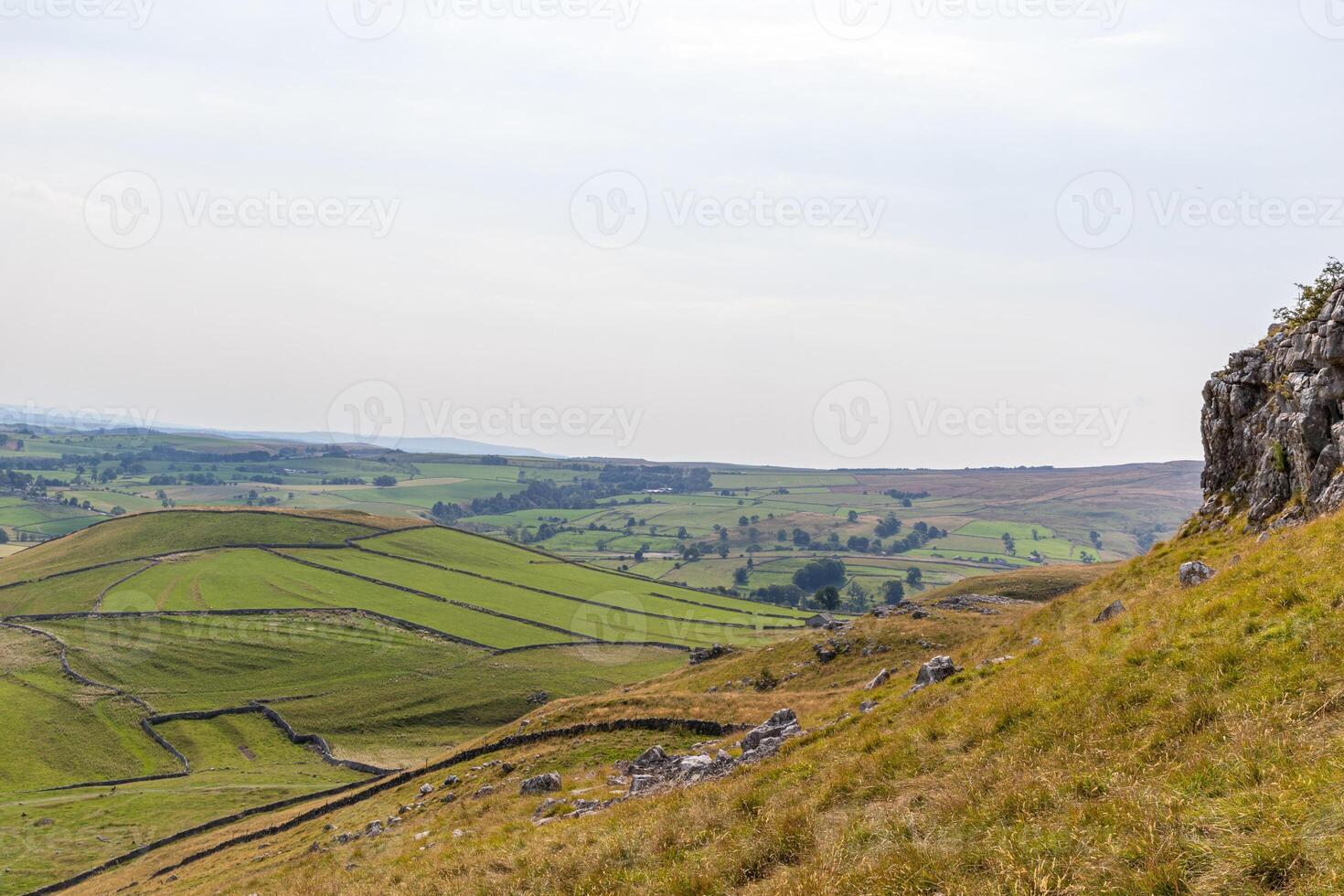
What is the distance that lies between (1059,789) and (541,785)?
2333 cm

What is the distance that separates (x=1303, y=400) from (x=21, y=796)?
9689 cm

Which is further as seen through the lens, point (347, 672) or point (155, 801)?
point (347, 672)

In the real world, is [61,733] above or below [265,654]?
below

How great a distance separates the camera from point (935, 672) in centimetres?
2567

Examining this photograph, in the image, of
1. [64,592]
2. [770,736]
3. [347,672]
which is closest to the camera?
[770,736]

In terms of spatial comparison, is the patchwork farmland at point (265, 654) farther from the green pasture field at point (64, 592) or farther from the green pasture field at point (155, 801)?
the green pasture field at point (64, 592)

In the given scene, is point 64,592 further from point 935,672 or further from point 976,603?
point 935,672

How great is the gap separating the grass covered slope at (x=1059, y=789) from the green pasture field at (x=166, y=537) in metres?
159

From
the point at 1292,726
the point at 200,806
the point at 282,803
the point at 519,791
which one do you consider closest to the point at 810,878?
the point at 1292,726

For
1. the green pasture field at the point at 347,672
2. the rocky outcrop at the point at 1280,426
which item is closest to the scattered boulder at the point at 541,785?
the rocky outcrop at the point at 1280,426

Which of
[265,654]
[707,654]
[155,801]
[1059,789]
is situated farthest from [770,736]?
[265,654]

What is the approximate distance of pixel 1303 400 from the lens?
27.5 meters

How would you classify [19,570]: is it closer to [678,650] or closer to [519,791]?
[678,650]

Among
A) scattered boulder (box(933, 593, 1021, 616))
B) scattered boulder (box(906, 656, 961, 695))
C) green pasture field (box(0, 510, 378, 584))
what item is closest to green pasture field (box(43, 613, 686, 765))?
green pasture field (box(0, 510, 378, 584))
